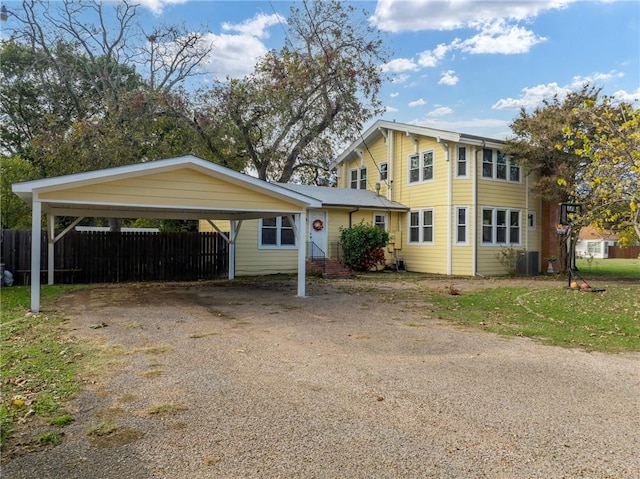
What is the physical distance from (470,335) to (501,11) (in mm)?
9351

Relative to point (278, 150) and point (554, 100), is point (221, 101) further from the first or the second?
point (554, 100)

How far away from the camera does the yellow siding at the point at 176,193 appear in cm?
908

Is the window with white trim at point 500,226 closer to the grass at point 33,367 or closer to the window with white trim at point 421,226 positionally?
the window with white trim at point 421,226

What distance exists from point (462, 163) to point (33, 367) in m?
16.9

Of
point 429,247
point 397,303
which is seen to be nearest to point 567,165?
point 429,247

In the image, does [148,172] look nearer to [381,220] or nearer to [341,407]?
[341,407]

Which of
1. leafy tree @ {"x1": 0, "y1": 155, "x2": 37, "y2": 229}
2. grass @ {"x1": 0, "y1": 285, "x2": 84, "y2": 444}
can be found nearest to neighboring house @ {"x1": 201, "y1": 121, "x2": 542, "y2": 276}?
leafy tree @ {"x1": 0, "y1": 155, "x2": 37, "y2": 229}

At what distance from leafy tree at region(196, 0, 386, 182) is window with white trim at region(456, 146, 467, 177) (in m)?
5.88

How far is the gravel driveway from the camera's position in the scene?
2865mm

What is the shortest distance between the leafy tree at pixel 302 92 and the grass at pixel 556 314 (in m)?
13.0

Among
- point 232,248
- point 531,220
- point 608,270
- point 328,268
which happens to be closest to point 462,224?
point 531,220

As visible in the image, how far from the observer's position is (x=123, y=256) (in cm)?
1518

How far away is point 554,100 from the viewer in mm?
17094

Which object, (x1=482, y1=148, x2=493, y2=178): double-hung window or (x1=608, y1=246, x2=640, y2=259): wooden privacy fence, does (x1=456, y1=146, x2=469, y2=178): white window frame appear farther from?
(x1=608, y1=246, x2=640, y2=259): wooden privacy fence
